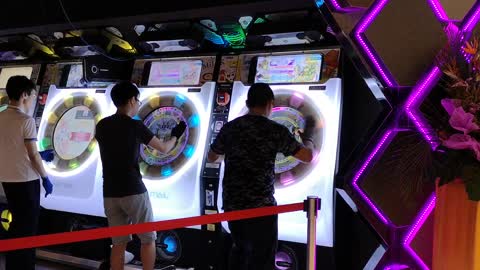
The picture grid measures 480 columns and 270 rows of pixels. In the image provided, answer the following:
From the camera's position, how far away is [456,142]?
2.33 metres

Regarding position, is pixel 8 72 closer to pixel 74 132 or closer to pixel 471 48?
pixel 74 132

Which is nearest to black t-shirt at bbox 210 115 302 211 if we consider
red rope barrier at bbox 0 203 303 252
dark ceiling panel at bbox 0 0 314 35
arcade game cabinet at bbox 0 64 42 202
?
red rope barrier at bbox 0 203 303 252

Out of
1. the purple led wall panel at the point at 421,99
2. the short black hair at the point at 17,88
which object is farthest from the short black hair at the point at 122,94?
the purple led wall panel at the point at 421,99

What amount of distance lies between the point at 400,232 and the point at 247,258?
87cm

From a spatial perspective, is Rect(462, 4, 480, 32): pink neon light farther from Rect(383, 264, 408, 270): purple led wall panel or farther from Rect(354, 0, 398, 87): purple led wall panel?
Rect(383, 264, 408, 270): purple led wall panel

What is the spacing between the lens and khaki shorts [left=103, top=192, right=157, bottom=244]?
3.42 m

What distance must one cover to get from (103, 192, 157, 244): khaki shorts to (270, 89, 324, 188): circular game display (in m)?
0.96

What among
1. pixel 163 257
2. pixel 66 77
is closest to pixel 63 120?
pixel 66 77

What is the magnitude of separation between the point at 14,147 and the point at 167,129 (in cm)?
121

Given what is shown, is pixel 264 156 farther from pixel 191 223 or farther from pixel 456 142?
pixel 456 142

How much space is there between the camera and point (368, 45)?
271 cm

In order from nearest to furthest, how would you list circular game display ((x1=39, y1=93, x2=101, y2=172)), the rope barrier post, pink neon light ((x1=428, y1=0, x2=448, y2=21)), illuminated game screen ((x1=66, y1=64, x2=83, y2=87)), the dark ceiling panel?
the rope barrier post → pink neon light ((x1=428, y1=0, x2=448, y2=21)) → the dark ceiling panel → circular game display ((x1=39, y1=93, x2=101, y2=172)) → illuminated game screen ((x1=66, y1=64, x2=83, y2=87))

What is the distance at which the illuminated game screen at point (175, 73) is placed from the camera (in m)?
4.34

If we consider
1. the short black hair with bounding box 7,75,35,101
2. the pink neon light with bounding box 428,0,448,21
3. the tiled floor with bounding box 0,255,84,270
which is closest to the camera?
the pink neon light with bounding box 428,0,448,21
